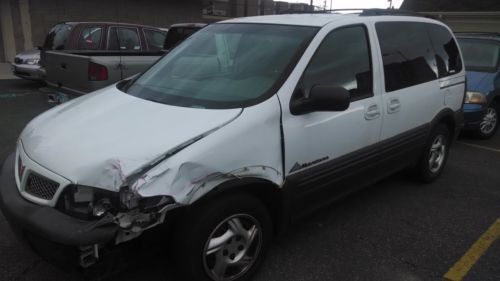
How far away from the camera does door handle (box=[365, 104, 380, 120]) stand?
337 cm

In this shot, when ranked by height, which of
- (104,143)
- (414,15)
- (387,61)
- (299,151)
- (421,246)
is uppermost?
(414,15)

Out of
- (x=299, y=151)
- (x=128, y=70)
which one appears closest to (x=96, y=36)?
(x=128, y=70)

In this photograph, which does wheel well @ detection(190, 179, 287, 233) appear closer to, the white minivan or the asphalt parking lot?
the white minivan

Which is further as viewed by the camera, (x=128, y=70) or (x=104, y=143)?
(x=128, y=70)

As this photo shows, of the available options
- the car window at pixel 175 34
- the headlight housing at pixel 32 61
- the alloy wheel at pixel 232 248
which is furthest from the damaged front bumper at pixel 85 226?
the headlight housing at pixel 32 61

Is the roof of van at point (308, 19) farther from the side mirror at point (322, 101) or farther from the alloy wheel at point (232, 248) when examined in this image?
the alloy wheel at point (232, 248)

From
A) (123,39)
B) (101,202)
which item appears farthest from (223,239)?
(123,39)

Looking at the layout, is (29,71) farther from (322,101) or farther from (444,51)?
(322,101)

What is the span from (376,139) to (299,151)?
3.35 feet

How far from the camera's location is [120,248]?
7.34ft

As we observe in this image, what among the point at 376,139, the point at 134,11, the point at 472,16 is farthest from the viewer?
the point at 134,11

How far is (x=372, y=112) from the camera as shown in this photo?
3412 mm

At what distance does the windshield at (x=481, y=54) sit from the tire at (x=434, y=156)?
289 centimetres

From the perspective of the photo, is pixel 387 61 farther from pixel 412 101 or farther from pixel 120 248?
pixel 120 248
